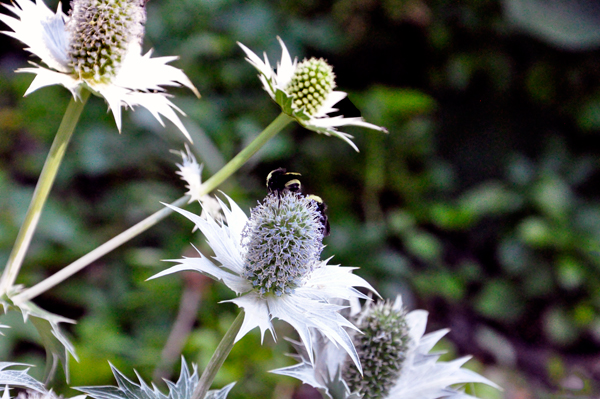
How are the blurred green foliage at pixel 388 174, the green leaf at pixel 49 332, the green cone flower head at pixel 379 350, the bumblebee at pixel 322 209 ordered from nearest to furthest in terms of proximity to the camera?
the green leaf at pixel 49 332, the bumblebee at pixel 322 209, the green cone flower head at pixel 379 350, the blurred green foliage at pixel 388 174

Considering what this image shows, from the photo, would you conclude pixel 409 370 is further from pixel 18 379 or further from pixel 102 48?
pixel 102 48

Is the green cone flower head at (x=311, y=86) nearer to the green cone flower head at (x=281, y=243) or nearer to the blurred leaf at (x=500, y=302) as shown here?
the green cone flower head at (x=281, y=243)

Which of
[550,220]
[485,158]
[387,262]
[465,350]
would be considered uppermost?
[485,158]

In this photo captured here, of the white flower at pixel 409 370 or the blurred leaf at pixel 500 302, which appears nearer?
the white flower at pixel 409 370

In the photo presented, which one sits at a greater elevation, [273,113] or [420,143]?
[420,143]

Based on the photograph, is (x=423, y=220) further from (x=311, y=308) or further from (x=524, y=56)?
(x=311, y=308)

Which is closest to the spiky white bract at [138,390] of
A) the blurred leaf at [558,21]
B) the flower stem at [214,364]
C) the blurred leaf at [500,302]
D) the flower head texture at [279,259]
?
the flower stem at [214,364]

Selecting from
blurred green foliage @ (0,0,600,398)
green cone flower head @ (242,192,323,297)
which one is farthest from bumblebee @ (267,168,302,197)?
blurred green foliage @ (0,0,600,398)

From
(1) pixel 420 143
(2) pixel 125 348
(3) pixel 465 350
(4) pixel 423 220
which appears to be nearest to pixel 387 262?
(4) pixel 423 220

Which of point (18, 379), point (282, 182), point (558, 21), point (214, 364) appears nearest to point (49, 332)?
point (18, 379)
